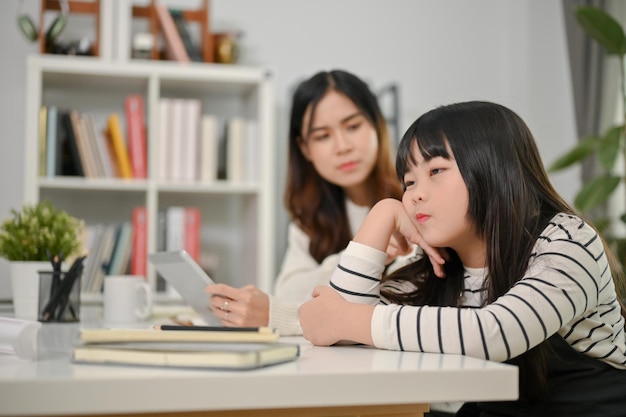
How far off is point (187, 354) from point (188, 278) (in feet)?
2.60

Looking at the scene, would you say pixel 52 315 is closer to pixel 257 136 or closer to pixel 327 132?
pixel 327 132

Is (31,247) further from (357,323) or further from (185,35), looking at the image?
(185,35)

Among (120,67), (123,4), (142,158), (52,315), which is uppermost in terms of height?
(123,4)

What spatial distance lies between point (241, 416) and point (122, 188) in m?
2.42

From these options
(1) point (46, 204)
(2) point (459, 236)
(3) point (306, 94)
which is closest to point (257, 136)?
(3) point (306, 94)

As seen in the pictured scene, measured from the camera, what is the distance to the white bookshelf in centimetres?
303

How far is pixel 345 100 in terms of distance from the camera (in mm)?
2188

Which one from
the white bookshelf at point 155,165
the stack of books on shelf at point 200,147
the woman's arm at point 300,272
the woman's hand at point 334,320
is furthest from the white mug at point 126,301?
the stack of books on shelf at point 200,147

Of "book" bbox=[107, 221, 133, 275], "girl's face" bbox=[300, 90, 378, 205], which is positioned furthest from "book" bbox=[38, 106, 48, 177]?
"girl's face" bbox=[300, 90, 378, 205]

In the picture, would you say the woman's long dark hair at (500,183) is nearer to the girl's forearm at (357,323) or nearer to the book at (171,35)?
the girl's forearm at (357,323)

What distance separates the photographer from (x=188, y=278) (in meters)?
1.55

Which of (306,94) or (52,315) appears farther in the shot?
(306,94)

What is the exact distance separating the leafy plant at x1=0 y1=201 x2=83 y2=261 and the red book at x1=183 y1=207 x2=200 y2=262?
1520 millimetres

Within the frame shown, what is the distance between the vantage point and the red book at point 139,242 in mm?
3123
